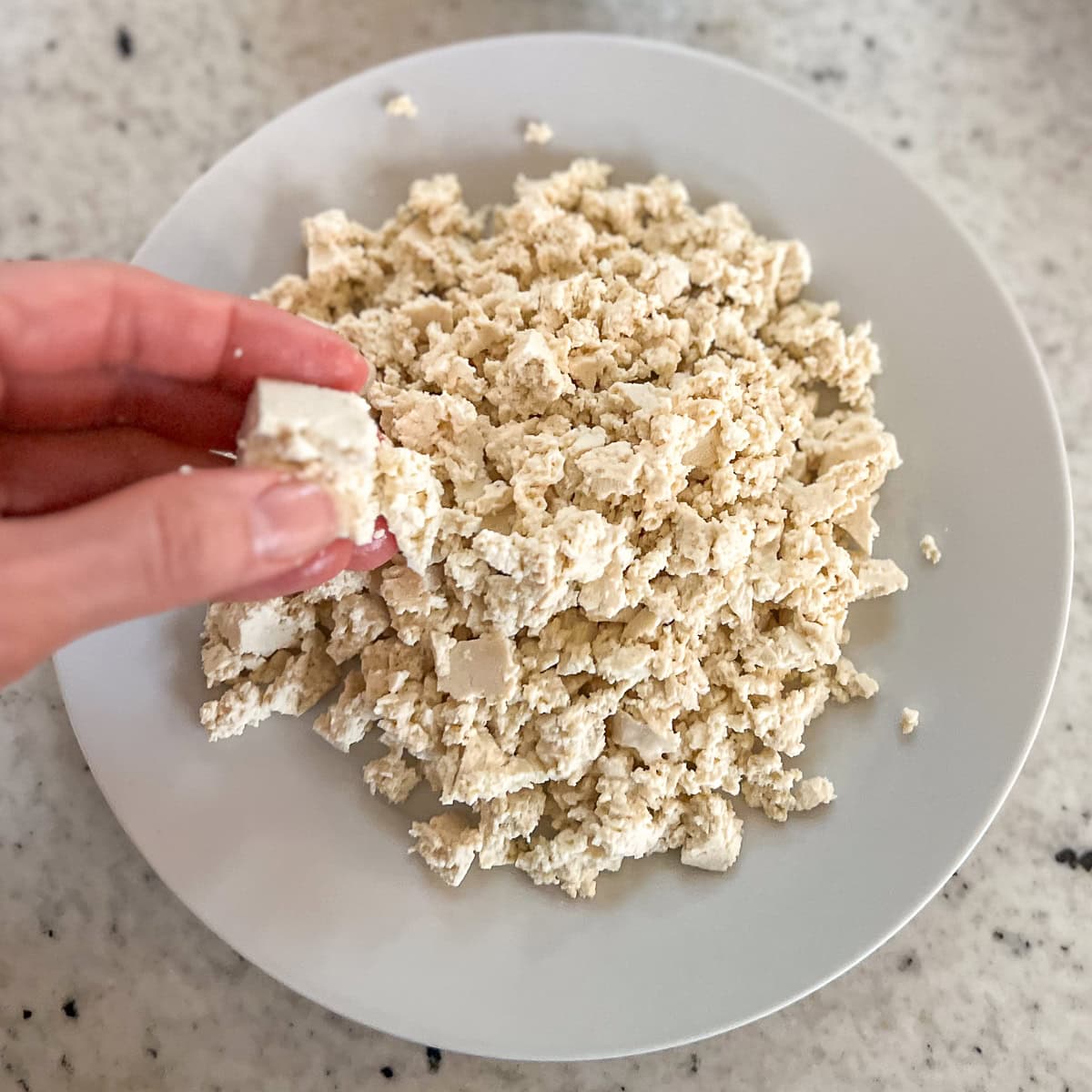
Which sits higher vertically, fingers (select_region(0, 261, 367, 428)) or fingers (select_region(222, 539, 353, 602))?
fingers (select_region(0, 261, 367, 428))

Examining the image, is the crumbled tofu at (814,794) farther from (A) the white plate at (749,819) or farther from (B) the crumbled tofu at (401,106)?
(B) the crumbled tofu at (401,106)

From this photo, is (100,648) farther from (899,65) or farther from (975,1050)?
(899,65)

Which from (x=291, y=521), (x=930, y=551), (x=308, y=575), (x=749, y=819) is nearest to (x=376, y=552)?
(x=308, y=575)

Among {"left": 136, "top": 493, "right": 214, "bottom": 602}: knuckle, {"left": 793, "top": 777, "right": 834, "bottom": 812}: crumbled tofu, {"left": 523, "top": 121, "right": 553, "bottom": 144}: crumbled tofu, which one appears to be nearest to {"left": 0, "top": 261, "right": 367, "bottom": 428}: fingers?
{"left": 136, "top": 493, "right": 214, "bottom": 602}: knuckle

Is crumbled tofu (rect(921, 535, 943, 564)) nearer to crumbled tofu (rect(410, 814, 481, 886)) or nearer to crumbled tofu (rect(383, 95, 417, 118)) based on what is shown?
crumbled tofu (rect(410, 814, 481, 886))

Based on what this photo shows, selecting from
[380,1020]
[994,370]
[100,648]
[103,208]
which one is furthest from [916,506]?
[103,208]

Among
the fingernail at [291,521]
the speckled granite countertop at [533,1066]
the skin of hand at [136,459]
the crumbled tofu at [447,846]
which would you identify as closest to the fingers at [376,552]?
the skin of hand at [136,459]

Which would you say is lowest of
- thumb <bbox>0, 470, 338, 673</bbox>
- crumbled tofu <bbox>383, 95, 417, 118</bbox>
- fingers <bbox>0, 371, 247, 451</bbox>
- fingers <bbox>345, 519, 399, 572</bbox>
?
fingers <bbox>345, 519, 399, 572</bbox>

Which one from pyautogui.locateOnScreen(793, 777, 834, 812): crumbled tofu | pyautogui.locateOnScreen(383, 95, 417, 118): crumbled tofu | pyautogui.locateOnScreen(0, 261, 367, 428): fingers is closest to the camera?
pyautogui.locateOnScreen(0, 261, 367, 428): fingers
